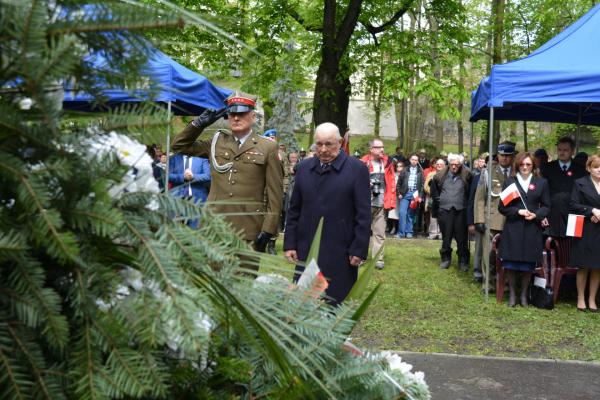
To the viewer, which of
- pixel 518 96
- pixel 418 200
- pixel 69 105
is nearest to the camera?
pixel 69 105

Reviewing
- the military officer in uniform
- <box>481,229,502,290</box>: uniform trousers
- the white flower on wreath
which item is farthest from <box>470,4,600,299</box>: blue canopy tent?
the white flower on wreath

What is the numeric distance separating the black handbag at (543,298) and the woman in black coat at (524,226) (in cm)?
13

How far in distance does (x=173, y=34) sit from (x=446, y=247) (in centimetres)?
1219

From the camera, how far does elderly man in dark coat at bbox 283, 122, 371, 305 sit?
6039 mm

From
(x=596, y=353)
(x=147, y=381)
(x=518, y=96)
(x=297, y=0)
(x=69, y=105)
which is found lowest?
(x=596, y=353)

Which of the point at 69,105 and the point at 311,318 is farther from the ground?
the point at 69,105

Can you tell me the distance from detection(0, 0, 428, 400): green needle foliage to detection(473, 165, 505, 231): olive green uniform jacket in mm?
9405

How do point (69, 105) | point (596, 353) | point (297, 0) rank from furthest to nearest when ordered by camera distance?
point (297, 0) → point (596, 353) → point (69, 105)

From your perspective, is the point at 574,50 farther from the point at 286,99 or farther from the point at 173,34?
the point at 286,99

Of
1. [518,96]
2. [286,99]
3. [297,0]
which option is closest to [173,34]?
[518,96]

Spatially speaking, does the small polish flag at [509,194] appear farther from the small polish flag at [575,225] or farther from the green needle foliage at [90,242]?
the green needle foliage at [90,242]

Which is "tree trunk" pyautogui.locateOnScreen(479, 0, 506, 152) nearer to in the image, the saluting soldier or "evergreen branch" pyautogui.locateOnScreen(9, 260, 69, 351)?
the saluting soldier

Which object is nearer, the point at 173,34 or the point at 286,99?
the point at 173,34

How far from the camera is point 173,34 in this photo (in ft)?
3.21
